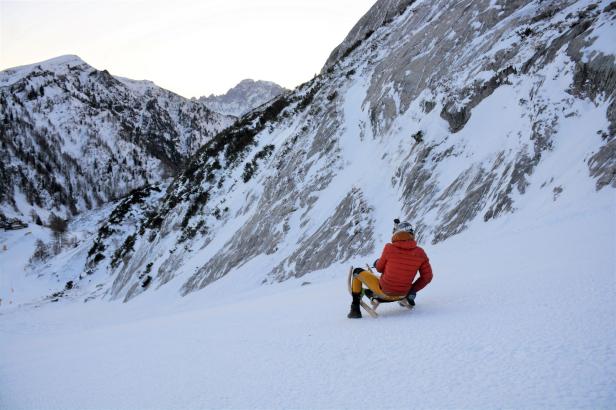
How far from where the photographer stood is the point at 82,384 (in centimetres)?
646

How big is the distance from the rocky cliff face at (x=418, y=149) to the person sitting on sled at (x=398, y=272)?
254 inches

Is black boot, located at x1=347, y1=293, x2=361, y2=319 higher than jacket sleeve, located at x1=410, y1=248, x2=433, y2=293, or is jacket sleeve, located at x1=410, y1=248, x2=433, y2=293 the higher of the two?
jacket sleeve, located at x1=410, y1=248, x2=433, y2=293

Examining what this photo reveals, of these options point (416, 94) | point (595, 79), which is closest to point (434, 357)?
point (595, 79)

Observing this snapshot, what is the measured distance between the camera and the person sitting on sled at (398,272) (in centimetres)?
631

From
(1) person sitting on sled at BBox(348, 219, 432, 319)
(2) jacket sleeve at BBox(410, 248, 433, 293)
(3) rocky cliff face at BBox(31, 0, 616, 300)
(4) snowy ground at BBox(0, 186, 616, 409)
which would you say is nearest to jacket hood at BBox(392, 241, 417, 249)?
(1) person sitting on sled at BBox(348, 219, 432, 319)

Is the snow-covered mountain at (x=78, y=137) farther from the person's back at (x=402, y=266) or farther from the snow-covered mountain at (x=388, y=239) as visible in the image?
the person's back at (x=402, y=266)

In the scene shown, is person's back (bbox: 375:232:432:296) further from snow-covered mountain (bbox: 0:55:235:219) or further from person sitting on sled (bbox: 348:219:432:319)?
snow-covered mountain (bbox: 0:55:235:219)

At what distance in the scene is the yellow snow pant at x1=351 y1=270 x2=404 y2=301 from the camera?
21.7 feet

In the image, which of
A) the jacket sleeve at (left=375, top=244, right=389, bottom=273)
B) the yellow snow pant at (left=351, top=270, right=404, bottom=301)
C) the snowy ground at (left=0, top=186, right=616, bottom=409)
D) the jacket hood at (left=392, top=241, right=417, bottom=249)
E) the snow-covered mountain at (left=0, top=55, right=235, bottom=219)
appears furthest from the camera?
the snow-covered mountain at (left=0, top=55, right=235, bottom=219)

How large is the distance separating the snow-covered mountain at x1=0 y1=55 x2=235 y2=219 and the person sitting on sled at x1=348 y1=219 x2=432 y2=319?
134 meters

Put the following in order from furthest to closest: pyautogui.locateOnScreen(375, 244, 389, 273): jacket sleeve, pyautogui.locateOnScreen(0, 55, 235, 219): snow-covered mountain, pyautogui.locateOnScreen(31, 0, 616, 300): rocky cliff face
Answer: pyautogui.locateOnScreen(0, 55, 235, 219): snow-covered mountain
pyautogui.locateOnScreen(31, 0, 616, 300): rocky cliff face
pyautogui.locateOnScreen(375, 244, 389, 273): jacket sleeve

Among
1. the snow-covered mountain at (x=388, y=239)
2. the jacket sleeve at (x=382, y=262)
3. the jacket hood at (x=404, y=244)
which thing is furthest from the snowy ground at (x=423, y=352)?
the jacket hood at (x=404, y=244)

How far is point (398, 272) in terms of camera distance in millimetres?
6355

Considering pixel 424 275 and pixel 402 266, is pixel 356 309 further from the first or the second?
pixel 424 275
